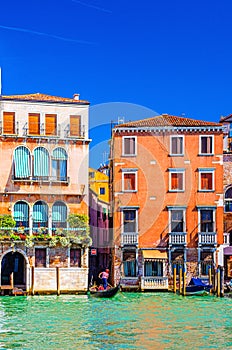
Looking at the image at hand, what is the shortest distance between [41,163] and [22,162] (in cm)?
67

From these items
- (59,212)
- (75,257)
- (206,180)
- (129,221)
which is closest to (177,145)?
(206,180)

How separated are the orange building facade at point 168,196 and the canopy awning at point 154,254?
4 centimetres

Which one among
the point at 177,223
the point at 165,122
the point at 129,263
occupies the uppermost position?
the point at 165,122

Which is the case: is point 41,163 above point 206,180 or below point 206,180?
above

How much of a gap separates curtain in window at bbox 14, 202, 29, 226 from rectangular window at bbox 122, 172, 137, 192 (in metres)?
3.68

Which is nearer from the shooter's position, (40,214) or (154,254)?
(40,214)

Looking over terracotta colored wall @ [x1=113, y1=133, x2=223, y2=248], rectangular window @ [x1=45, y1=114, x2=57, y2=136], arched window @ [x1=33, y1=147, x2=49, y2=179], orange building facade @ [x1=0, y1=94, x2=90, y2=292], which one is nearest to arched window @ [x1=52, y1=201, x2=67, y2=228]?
orange building facade @ [x1=0, y1=94, x2=90, y2=292]

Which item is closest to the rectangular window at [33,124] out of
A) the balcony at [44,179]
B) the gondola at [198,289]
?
the balcony at [44,179]

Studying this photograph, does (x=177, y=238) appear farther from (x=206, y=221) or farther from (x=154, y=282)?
(x=154, y=282)

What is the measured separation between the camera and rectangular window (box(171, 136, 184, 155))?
1056 inches

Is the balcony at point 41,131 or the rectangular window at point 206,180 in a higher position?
the balcony at point 41,131

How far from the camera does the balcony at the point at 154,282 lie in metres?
25.6

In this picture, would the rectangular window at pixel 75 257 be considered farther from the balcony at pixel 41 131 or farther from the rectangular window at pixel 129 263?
the balcony at pixel 41 131

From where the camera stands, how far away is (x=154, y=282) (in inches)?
1011
